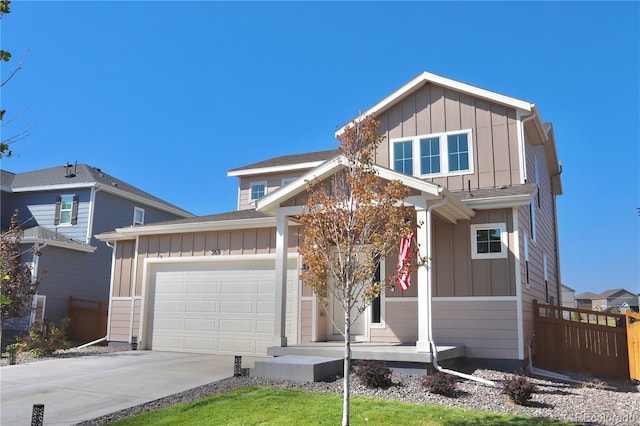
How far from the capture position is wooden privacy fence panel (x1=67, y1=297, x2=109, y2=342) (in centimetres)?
1761

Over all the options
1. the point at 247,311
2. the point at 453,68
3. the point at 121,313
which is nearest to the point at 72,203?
the point at 121,313

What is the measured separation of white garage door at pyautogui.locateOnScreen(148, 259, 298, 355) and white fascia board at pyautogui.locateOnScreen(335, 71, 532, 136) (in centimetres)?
454

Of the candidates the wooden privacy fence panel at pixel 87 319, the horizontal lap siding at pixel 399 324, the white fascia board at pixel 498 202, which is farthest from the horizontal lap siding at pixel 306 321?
the wooden privacy fence panel at pixel 87 319

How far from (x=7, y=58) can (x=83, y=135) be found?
14.3m

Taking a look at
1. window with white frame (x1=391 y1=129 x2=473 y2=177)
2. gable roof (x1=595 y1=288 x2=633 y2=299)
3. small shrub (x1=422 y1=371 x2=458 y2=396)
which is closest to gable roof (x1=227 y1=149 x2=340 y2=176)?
window with white frame (x1=391 y1=129 x2=473 y2=177)

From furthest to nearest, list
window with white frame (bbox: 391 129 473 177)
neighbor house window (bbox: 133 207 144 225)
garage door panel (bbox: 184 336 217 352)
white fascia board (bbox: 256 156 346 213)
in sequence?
neighbor house window (bbox: 133 207 144 225) → garage door panel (bbox: 184 336 217 352) → window with white frame (bbox: 391 129 473 177) → white fascia board (bbox: 256 156 346 213)

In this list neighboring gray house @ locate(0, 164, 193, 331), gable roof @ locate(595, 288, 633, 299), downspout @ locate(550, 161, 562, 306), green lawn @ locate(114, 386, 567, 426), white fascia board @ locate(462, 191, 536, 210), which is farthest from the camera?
gable roof @ locate(595, 288, 633, 299)

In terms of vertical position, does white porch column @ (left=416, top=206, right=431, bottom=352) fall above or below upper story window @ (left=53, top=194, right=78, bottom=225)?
below

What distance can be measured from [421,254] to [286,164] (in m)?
9.58

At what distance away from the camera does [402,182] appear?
31.1ft

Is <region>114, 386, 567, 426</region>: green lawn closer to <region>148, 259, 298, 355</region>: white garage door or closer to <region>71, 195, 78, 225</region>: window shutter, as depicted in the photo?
<region>148, 259, 298, 355</region>: white garage door

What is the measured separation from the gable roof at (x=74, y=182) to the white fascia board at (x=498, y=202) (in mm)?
15911

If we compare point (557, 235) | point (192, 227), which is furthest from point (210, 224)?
point (557, 235)

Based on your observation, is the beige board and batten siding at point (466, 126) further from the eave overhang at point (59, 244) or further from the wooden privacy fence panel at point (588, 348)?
the eave overhang at point (59, 244)
